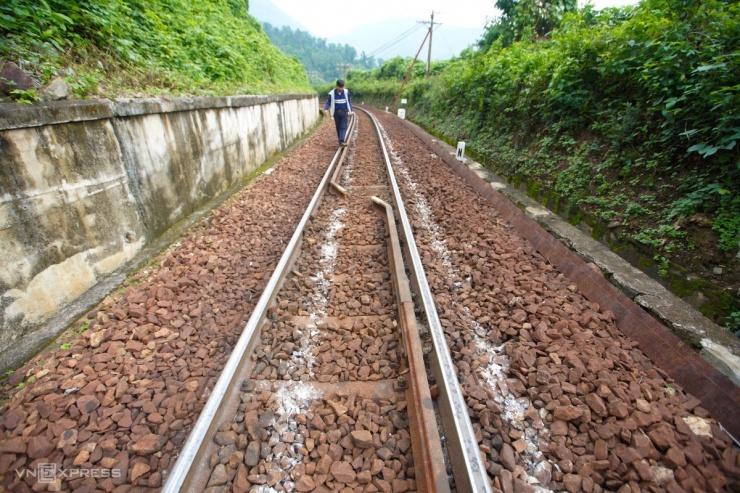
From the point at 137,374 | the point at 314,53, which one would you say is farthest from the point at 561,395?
the point at 314,53

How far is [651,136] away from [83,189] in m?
5.74

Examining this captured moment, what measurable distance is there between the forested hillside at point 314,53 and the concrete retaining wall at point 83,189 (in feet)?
369

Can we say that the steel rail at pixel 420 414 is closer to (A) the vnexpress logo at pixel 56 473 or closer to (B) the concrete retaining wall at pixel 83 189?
(A) the vnexpress logo at pixel 56 473

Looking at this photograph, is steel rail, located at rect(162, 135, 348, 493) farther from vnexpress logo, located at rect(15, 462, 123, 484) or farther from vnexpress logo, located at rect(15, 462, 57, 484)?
vnexpress logo, located at rect(15, 462, 57, 484)

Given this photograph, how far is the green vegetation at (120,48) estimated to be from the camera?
296cm

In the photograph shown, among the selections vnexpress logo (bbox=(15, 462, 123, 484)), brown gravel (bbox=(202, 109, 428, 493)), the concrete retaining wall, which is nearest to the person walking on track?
the concrete retaining wall

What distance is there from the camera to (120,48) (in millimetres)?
4203

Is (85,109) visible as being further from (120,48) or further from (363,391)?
(363,391)

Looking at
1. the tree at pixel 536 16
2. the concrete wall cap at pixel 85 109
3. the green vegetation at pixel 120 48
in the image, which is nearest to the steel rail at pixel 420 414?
the concrete wall cap at pixel 85 109

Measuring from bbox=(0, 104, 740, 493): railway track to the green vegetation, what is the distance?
207 cm

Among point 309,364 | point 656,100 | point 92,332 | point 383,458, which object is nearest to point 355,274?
point 309,364

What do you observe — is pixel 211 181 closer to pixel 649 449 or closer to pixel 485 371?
pixel 485 371

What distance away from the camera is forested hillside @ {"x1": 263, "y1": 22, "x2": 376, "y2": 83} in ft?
370

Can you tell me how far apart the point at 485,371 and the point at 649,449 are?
916 millimetres
